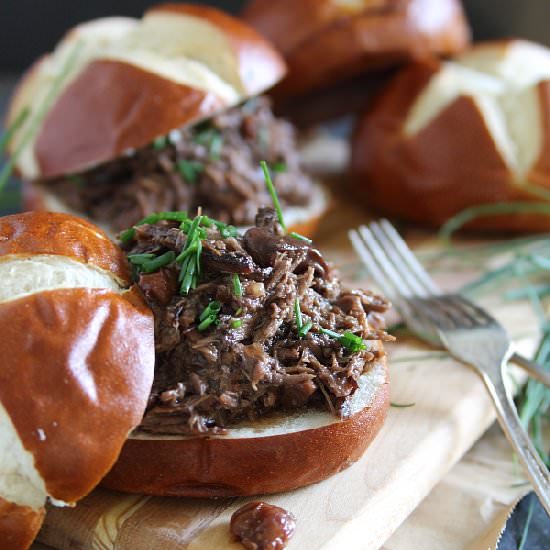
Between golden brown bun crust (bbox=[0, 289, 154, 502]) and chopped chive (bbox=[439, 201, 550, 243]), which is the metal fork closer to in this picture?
chopped chive (bbox=[439, 201, 550, 243])

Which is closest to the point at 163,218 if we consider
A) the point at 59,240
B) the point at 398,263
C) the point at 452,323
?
the point at 59,240

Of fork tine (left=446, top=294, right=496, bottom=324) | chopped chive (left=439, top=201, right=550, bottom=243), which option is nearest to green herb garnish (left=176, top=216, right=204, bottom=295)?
fork tine (left=446, top=294, right=496, bottom=324)

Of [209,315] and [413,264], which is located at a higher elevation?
[209,315]

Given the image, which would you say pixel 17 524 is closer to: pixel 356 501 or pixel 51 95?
pixel 356 501

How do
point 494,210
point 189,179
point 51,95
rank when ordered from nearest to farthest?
1. point 189,179
2. point 51,95
3. point 494,210

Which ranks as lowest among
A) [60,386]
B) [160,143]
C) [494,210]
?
[494,210]

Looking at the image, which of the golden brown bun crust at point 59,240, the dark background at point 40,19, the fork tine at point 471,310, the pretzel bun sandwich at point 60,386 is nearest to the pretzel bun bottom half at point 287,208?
the fork tine at point 471,310

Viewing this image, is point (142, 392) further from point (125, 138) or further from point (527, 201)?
point (527, 201)
